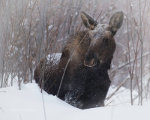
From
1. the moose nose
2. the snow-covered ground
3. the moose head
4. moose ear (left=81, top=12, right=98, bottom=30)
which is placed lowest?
the snow-covered ground

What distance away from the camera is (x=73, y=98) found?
9.80 ft

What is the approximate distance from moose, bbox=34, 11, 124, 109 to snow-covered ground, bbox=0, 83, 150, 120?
9.2 inches

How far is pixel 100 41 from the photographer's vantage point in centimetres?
276

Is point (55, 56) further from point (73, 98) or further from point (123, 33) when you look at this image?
point (123, 33)

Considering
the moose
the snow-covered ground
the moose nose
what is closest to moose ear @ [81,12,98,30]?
the moose

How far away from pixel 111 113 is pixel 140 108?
0.22m

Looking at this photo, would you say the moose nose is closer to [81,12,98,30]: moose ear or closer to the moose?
the moose

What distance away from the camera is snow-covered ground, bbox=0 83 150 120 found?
2.09 metres

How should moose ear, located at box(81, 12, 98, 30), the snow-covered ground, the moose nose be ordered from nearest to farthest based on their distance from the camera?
1. the snow-covered ground
2. the moose nose
3. moose ear, located at box(81, 12, 98, 30)

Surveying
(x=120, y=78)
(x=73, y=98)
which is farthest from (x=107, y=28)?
(x=120, y=78)

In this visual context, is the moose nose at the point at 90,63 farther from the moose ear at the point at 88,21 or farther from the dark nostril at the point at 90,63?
the moose ear at the point at 88,21

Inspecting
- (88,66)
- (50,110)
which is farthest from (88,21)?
(50,110)

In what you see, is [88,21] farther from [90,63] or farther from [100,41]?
[90,63]

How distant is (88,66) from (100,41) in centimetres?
24
